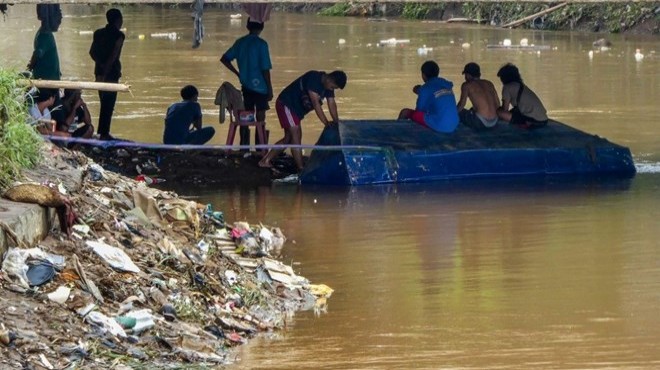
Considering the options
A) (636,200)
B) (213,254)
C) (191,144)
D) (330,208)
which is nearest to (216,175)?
(191,144)

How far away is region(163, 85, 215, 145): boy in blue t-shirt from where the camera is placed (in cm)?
1600

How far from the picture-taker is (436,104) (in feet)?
50.3

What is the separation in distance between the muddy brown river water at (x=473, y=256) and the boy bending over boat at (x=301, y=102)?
78cm

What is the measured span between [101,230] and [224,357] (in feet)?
5.44

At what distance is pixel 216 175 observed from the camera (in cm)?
1549

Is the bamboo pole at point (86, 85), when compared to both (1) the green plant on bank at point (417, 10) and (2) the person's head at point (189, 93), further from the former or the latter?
(1) the green plant on bank at point (417, 10)

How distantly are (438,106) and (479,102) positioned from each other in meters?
0.54

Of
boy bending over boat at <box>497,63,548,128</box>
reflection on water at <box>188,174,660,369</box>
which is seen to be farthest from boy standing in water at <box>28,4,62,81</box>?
boy bending over boat at <box>497,63,548,128</box>

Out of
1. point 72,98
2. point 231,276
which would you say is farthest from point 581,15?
point 231,276

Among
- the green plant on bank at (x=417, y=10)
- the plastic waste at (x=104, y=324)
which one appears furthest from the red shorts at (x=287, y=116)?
the green plant on bank at (x=417, y=10)

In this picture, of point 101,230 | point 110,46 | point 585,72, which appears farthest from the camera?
point 585,72

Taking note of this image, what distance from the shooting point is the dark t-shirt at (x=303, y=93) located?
15.3 metres

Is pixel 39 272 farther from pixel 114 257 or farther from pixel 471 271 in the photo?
pixel 471 271

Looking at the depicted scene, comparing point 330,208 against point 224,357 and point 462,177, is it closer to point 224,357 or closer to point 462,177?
point 462,177
